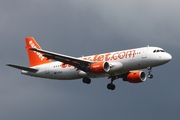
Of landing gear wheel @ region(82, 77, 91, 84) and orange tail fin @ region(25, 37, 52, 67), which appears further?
orange tail fin @ region(25, 37, 52, 67)

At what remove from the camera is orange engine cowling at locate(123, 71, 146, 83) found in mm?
91062

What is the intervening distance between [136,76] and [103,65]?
814 cm

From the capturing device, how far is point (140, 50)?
85.2m

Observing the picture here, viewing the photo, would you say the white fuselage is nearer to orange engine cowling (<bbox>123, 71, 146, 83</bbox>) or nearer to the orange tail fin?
orange engine cowling (<bbox>123, 71, 146, 83</bbox>)

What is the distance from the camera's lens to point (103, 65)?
8481 centimetres

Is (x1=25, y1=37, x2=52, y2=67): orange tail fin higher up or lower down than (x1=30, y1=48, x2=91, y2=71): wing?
higher up

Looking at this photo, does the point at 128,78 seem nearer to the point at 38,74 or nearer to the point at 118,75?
the point at 118,75

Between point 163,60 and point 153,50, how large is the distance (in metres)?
2.04

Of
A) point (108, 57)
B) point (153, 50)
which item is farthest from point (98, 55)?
point (153, 50)

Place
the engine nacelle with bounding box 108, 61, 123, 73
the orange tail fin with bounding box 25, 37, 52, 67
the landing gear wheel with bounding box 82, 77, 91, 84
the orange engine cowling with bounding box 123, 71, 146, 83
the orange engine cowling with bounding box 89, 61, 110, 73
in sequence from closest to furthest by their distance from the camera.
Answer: the engine nacelle with bounding box 108, 61, 123, 73, the orange engine cowling with bounding box 89, 61, 110, 73, the landing gear wheel with bounding box 82, 77, 91, 84, the orange engine cowling with bounding box 123, 71, 146, 83, the orange tail fin with bounding box 25, 37, 52, 67

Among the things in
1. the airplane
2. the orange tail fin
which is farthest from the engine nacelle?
the orange tail fin

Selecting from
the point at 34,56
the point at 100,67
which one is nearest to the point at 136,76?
the point at 100,67

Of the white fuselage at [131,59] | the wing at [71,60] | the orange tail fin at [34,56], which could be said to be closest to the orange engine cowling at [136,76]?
the white fuselage at [131,59]

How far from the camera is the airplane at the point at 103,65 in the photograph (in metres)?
84.4
